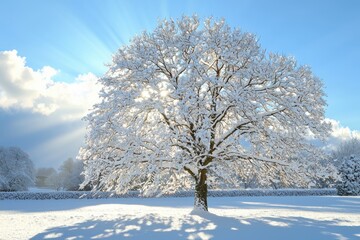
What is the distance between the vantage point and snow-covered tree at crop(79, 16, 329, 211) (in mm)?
15906

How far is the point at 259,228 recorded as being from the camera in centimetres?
1345

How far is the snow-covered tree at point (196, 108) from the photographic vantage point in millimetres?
15906

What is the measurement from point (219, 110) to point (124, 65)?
5791 millimetres

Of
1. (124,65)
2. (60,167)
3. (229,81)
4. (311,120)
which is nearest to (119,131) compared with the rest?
(124,65)

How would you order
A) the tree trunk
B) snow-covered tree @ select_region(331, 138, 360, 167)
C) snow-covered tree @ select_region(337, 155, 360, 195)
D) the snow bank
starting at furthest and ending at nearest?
snow-covered tree @ select_region(331, 138, 360, 167) < the snow bank < snow-covered tree @ select_region(337, 155, 360, 195) < the tree trunk

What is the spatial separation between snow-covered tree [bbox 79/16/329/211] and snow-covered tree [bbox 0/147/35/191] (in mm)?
51350

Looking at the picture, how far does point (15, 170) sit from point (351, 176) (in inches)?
2326

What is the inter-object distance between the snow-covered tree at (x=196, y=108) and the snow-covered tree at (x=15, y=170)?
5135 centimetres

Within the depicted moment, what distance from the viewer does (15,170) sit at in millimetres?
62812

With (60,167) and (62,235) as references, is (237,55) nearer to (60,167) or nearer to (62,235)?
(62,235)

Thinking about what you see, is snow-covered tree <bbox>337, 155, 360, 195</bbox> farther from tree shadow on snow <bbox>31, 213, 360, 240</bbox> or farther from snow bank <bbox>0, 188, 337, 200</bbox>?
tree shadow on snow <bbox>31, 213, 360, 240</bbox>

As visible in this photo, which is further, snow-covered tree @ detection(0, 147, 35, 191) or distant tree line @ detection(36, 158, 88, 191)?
distant tree line @ detection(36, 158, 88, 191)

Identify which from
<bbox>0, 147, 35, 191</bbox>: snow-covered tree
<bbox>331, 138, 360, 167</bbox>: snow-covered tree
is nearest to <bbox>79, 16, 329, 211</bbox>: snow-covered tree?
<bbox>0, 147, 35, 191</bbox>: snow-covered tree

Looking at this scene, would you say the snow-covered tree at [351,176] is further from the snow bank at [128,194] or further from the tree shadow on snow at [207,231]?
the tree shadow on snow at [207,231]
